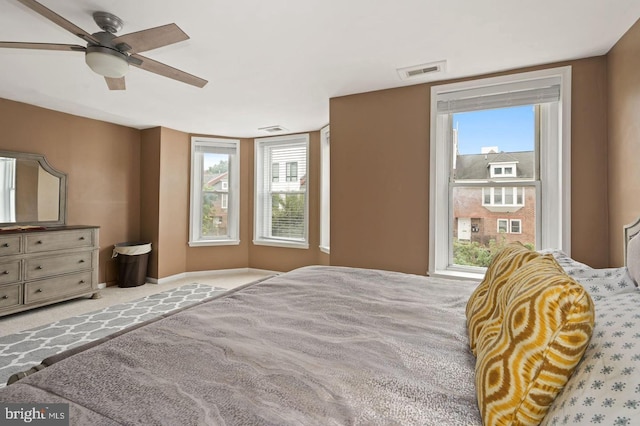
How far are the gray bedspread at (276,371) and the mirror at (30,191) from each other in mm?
3554

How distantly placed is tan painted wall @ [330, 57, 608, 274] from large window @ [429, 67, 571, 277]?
0.08m

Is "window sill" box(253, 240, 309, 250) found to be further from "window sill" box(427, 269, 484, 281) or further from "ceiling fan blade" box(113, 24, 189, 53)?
"ceiling fan blade" box(113, 24, 189, 53)

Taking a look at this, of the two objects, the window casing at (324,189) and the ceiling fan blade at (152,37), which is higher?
the ceiling fan blade at (152,37)

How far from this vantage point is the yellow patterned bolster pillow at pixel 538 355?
0.65m

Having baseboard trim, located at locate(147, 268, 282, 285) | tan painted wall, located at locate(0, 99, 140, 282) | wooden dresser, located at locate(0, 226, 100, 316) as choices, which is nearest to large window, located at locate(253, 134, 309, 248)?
baseboard trim, located at locate(147, 268, 282, 285)

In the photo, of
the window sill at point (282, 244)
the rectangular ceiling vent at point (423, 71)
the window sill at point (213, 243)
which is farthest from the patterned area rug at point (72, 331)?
the rectangular ceiling vent at point (423, 71)

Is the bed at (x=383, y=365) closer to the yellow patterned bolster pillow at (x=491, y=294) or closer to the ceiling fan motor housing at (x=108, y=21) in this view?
the yellow patterned bolster pillow at (x=491, y=294)

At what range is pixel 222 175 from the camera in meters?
5.32

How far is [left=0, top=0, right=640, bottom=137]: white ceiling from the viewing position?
6.03 feet

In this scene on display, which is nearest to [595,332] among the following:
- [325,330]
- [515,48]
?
[325,330]

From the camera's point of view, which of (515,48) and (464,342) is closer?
(464,342)

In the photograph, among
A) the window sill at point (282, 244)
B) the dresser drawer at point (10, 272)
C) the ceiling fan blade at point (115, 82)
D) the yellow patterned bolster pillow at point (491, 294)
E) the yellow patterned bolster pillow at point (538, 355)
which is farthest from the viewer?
the window sill at point (282, 244)

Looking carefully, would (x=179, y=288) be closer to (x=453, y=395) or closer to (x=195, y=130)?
(x=195, y=130)

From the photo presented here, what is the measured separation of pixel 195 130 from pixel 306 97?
2.37m
